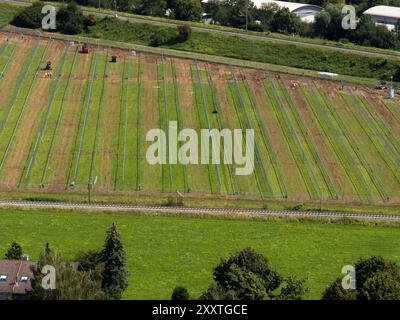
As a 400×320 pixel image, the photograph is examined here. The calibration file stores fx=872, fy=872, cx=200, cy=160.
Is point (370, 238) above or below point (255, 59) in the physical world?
below

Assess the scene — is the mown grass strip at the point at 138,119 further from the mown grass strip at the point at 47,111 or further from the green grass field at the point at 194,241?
the mown grass strip at the point at 47,111

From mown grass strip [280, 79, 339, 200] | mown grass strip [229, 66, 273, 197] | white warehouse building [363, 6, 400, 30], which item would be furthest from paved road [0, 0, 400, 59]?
white warehouse building [363, 6, 400, 30]

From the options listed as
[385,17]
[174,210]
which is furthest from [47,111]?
[385,17]

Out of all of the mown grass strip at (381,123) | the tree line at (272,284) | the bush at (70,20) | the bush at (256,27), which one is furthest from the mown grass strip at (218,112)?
the tree line at (272,284)

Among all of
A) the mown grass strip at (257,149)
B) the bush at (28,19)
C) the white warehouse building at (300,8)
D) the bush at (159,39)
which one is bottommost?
the mown grass strip at (257,149)

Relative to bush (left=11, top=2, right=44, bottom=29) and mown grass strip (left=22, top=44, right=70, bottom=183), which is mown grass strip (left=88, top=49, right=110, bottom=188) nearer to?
mown grass strip (left=22, top=44, right=70, bottom=183)
